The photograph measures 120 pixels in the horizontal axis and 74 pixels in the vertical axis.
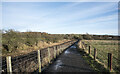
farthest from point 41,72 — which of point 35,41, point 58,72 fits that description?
point 35,41

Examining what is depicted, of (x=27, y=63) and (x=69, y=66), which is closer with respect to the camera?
(x=69, y=66)

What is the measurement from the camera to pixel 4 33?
15562 millimetres

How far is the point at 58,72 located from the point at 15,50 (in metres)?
13.0

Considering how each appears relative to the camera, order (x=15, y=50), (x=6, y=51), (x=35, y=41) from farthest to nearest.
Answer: (x=35, y=41) < (x=15, y=50) < (x=6, y=51)

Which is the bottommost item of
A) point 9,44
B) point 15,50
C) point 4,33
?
point 15,50

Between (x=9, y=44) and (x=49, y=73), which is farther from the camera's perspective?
A: (x=9, y=44)

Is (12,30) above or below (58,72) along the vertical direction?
above

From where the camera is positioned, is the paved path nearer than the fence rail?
No

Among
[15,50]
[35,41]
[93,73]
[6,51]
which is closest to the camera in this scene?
[93,73]

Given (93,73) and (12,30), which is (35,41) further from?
(93,73)

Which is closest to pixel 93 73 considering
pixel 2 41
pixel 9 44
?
pixel 9 44

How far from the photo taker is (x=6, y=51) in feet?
49.5

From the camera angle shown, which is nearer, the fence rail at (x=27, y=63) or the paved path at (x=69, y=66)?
the fence rail at (x=27, y=63)

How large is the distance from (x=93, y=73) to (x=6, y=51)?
47.1 feet
